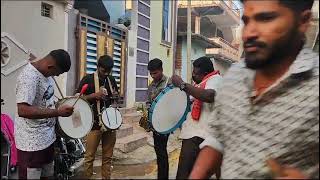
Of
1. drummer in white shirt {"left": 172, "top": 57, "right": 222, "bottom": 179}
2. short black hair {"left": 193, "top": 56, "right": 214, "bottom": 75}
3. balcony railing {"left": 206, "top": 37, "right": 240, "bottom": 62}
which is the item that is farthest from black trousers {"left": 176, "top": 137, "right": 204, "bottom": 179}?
balcony railing {"left": 206, "top": 37, "right": 240, "bottom": 62}

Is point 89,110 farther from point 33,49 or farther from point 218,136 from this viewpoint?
point 218,136

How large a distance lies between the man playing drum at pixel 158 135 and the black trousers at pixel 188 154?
852 mm

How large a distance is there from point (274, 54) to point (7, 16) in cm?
134

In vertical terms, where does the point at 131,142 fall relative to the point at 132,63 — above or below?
below

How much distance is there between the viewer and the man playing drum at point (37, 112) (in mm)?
3006

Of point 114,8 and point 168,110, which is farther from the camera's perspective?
point 114,8


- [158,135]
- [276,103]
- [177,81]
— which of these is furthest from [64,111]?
[276,103]

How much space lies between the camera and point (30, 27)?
258 centimetres

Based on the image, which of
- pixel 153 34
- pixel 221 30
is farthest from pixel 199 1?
pixel 153 34

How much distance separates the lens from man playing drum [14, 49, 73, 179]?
301 centimetres

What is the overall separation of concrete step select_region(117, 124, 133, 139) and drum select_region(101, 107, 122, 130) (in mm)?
2668

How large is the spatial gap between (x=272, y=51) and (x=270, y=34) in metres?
0.05

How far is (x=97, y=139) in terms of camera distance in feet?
15.4

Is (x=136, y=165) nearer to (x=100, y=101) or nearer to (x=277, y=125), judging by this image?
(x=100, y=101)
